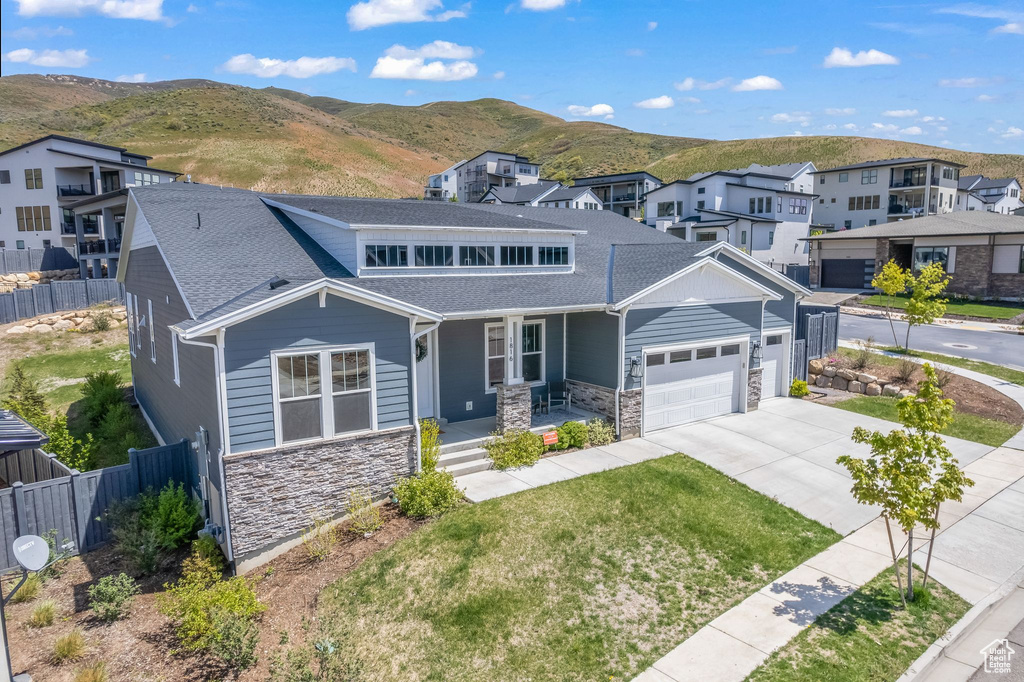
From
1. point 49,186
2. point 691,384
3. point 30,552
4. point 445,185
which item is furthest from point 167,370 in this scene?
point 445,185

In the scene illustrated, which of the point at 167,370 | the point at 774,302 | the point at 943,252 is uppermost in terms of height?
the point at 943,252

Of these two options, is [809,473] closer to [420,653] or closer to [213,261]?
[420,653]

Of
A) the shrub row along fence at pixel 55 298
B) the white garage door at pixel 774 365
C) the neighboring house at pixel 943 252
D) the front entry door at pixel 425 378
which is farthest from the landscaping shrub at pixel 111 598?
the neighboring house at pixel 943 252

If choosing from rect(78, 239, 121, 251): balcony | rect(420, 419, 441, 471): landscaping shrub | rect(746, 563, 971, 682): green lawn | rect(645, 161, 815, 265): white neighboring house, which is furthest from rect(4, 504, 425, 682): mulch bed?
rect(645, 161, 815, 265): white neighboring house

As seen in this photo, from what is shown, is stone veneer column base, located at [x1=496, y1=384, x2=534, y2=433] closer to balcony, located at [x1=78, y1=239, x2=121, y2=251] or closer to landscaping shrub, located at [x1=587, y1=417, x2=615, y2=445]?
landscaping shrub, located at [x1=587, y1=417, x2=615, y2=445]

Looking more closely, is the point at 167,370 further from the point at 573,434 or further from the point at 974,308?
the point at 974,308

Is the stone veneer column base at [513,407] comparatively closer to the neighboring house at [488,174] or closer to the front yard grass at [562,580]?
the front yard grass at [562,580]
